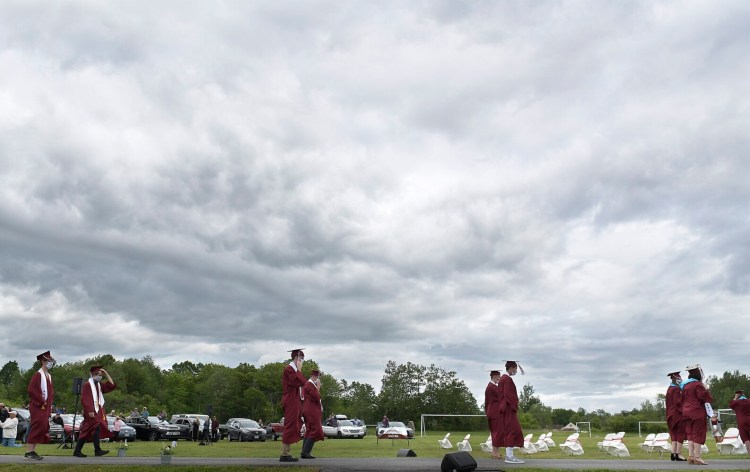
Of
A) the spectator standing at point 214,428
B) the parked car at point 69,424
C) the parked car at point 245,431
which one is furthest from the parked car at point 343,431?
the parked car at point 69,424

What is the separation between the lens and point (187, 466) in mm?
15219

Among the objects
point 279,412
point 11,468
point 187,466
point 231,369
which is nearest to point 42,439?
point 11,468

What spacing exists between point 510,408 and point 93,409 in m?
10.8

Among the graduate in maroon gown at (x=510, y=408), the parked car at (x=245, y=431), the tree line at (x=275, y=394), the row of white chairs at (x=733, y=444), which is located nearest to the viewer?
the graduate in maroon gown at (x=510, y=408)

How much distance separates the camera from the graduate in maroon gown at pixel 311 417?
1723cm

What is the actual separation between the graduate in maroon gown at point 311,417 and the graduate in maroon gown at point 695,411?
29.6 ft

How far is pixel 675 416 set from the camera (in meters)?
19.1

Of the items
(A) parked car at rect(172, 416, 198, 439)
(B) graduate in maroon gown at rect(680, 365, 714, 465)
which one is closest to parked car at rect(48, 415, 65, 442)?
(A) parked car at rect(172, 416, 198, 439)

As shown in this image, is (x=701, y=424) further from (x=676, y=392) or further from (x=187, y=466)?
(x=187, y=466)

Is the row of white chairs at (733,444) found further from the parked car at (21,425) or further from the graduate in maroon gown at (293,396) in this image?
the parked car at (21,425)

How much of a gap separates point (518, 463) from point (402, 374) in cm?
9131

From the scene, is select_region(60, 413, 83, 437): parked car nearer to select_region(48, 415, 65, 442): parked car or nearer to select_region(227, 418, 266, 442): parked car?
select_region(48, 415, 65, 442): parked car

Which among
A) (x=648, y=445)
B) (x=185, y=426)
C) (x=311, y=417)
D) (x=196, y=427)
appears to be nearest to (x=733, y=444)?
(x=648, y=445)

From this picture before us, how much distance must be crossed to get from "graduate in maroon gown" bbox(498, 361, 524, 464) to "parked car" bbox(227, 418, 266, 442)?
34638 mm
